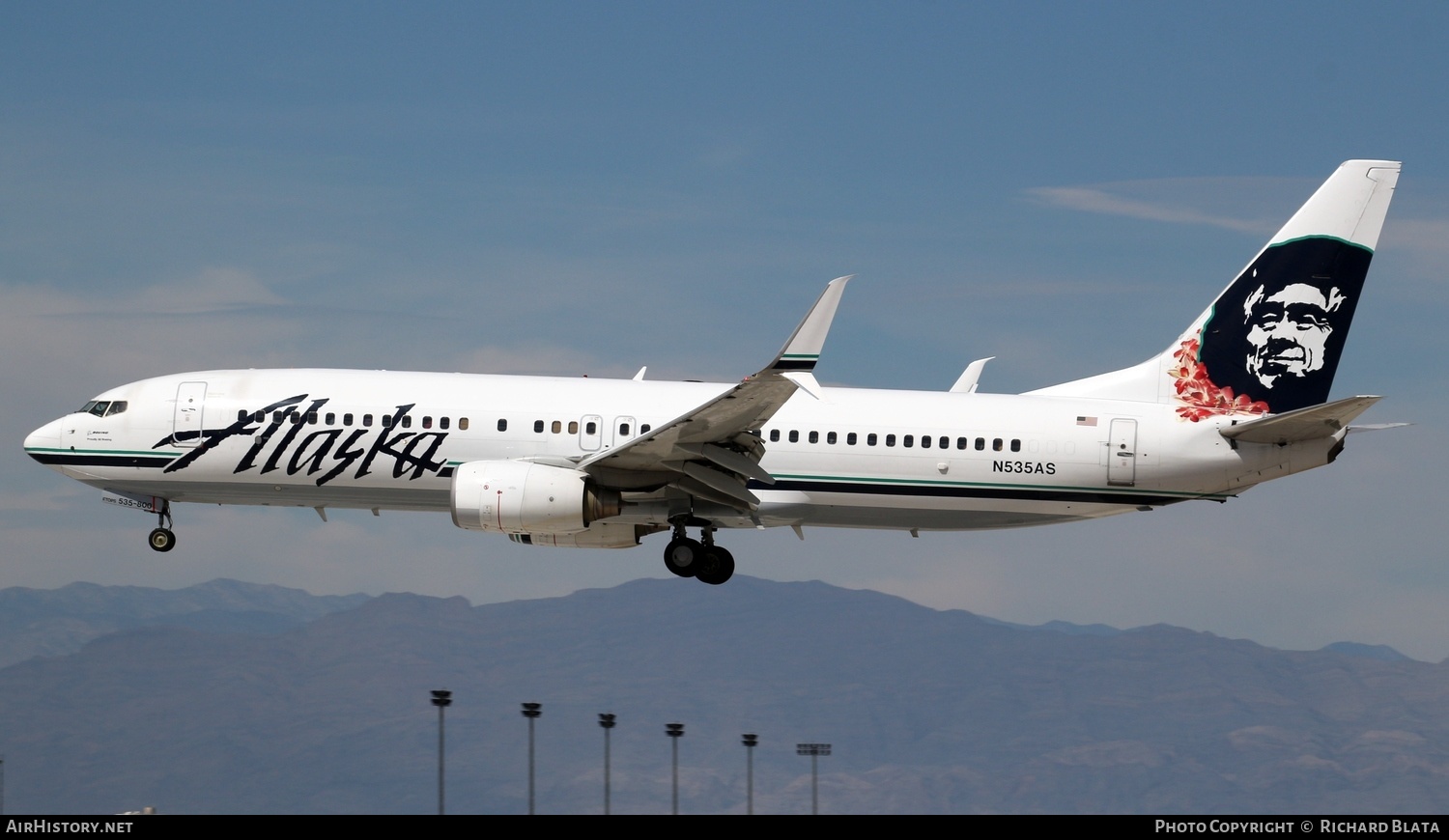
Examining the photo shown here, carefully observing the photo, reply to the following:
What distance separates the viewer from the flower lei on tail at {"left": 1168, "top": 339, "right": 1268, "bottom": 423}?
1672 inches

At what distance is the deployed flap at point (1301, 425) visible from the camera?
1483 inches

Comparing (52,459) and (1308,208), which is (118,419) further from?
(1308,208)

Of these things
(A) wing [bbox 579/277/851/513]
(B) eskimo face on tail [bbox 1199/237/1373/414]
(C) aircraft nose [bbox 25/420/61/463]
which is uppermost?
(B) eskimo face on tail [bbox 1199/237/1373/414]

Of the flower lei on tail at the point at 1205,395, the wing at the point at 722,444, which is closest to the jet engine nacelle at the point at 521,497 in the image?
the wing at the point at 722,444

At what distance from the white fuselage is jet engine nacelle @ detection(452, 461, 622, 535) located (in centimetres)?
114

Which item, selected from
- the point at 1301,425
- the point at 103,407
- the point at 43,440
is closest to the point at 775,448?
the point at 1301,425

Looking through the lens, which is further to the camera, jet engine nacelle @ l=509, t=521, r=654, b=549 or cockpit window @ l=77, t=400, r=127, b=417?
jet engine nacelle @ l=509, t=521, r=654, b=549

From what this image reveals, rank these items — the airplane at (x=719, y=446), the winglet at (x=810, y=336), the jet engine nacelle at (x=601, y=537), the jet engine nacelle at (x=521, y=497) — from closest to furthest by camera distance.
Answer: the winglet at (x=810, y=336) → the jet engine nacelle at (x=521, y=497) → the airplane at (x=719, y=446) → the jet engine nacelle at (x=601, y=537)

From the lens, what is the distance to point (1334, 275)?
142ft

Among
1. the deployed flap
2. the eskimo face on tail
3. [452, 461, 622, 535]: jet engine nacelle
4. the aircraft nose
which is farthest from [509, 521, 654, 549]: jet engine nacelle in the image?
the eskimo face on tail

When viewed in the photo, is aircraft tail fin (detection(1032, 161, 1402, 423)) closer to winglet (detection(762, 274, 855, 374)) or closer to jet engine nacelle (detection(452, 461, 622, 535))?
winglet (detection(762, 274, 855, 374))

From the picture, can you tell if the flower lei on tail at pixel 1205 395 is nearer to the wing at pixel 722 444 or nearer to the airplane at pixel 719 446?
the airplane at pixel 719 446

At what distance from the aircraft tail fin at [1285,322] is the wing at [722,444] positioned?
8730 mm
